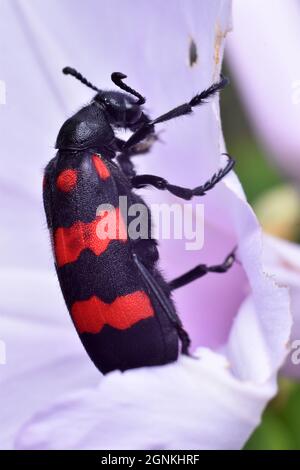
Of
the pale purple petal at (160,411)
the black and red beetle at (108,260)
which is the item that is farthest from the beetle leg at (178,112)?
the pale purple petal at (160,411)

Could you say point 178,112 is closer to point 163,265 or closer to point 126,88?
point 126,88

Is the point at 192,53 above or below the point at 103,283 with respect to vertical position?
above

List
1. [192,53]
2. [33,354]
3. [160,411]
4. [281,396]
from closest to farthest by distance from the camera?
[160,411] → [192,53] → [33,354] → [281,396]

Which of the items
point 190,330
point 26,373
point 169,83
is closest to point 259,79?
point 169,83

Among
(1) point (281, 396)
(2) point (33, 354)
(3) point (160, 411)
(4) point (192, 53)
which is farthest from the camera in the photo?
(1) point (281, 396)

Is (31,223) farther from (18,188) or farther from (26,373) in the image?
(26,373)

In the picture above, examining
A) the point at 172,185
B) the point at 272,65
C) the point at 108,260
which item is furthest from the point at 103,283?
the point at 272,65

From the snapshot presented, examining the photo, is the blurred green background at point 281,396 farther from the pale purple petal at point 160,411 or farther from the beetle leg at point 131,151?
the pale purple petal at point 160,411

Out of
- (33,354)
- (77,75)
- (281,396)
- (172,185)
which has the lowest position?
(281,396)
